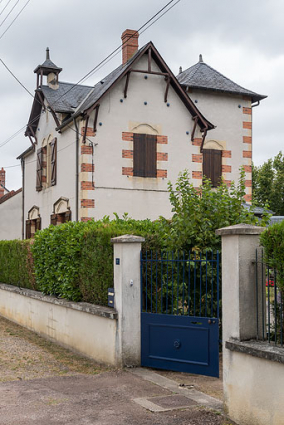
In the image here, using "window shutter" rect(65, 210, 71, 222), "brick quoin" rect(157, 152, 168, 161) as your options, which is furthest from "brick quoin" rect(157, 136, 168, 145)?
"window shutter" rect(65, 210, 71, 222)

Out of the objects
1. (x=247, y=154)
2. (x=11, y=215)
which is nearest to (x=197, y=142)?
(x=247, y=154)

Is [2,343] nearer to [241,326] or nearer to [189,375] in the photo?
[189,375]

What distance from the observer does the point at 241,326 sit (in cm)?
578

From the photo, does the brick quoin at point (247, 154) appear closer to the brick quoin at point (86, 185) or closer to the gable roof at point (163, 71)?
the gable roof at point (163, 71)

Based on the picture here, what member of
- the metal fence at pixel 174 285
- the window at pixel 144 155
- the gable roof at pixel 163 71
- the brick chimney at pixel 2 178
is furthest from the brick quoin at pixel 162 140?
the brick chimney at pixel 2 178

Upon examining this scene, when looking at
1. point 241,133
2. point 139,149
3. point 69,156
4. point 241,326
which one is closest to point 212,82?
point 241,133

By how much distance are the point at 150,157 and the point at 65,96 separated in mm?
4931

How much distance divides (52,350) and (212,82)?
1565cm

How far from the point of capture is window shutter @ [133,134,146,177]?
19703 mm

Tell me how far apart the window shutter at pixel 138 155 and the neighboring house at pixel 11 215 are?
12.6m

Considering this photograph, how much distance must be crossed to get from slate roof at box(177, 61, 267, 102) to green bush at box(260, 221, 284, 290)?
17123 mm

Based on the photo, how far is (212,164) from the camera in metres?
21.7

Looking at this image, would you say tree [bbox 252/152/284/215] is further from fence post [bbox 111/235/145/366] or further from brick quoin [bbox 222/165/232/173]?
fence post [bbox 111/235/145/366]

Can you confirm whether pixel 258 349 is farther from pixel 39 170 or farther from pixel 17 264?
pixel 39 170
